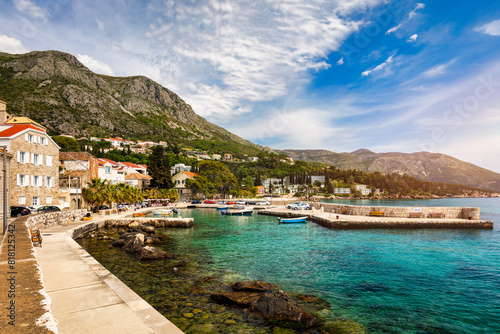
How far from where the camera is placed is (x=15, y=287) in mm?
7656

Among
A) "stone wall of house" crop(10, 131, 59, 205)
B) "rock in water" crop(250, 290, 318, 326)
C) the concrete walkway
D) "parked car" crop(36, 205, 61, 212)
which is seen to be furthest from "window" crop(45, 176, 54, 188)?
"rock in water" crop(250, 290, 318, 326)

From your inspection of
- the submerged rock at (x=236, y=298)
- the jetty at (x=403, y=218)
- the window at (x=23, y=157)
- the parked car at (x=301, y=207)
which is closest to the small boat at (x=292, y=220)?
the jetty at (x=403, y=218)

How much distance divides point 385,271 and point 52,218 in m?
34.5

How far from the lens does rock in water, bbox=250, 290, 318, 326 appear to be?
11016 mm

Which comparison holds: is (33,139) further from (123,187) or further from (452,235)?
(452,235)

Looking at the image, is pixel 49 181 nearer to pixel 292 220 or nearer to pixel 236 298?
pixel 292 220

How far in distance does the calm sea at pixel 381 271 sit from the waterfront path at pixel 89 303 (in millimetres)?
7629

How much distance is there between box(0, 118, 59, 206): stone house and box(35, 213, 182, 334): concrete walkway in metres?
27.8

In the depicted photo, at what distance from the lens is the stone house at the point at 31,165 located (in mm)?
33406

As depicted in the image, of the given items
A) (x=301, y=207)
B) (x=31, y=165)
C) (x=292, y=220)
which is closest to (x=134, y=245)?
(x=31, y=165)

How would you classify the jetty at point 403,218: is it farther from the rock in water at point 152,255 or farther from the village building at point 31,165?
the village building at point 31,165

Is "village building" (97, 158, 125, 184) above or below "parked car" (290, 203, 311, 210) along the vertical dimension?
above

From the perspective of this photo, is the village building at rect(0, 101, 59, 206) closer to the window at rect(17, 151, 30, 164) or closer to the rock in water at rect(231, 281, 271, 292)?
the window at rect(17, 151, 30, 164)

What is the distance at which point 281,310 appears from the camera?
36.9ft
